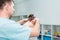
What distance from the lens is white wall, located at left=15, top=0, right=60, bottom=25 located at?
3547mm

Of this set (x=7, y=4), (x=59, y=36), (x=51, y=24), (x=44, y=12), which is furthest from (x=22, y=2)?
(x=7, y=4)

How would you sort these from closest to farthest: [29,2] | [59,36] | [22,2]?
[59,36]
[29,2]
[22,2]

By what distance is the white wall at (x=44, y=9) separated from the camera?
11.6 ft

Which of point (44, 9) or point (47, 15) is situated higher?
point (44, 9)

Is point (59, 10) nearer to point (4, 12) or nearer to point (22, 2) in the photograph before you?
point (22, 2)

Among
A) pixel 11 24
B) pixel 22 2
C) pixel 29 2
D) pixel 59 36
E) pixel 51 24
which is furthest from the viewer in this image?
pixel 22 2

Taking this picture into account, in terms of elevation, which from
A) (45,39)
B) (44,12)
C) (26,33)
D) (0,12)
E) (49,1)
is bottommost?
(45,39)

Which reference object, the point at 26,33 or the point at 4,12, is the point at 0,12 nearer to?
the point at 4,12

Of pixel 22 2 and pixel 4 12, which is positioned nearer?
pixel 4 12

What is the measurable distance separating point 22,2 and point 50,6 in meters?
1.39

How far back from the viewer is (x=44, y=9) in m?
3.90

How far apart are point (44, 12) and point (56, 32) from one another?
2.24 feet

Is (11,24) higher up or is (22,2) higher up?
(22,2)

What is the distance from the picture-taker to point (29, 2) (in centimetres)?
448
